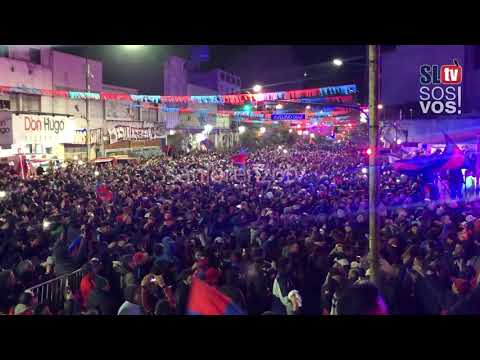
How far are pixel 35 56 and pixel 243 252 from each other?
884 inches

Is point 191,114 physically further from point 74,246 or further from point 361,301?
point 361,301

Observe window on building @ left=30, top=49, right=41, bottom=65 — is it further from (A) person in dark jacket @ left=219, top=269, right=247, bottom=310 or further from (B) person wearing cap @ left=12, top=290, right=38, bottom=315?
(A) person in dark jacket @ left=219, top=269, right=247, bottom=310

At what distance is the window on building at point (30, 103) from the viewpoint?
24344 millimetres

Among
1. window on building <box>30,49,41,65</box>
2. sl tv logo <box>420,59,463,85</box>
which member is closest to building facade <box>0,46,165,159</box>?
window on building <box>30,49,41,65</box>

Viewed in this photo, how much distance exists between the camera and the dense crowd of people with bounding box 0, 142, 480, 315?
6.14 m

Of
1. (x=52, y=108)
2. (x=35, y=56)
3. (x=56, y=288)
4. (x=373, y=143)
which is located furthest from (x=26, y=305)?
(x=35, y=56)

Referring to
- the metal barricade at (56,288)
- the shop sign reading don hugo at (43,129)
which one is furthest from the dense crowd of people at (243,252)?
the shop sign reading don hugo at (43,129)

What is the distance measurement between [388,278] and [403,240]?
211cm

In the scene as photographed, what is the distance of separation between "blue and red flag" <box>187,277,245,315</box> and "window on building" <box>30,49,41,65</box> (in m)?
23.5

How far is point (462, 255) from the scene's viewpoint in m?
7.74

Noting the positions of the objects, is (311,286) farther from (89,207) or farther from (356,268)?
(89,207)

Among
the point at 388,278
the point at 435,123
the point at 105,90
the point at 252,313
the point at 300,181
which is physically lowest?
the point at 252,313

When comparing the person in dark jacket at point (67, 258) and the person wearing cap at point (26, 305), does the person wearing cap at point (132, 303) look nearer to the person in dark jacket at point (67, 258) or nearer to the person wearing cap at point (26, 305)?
the person wearing cap at point (26, 305)
